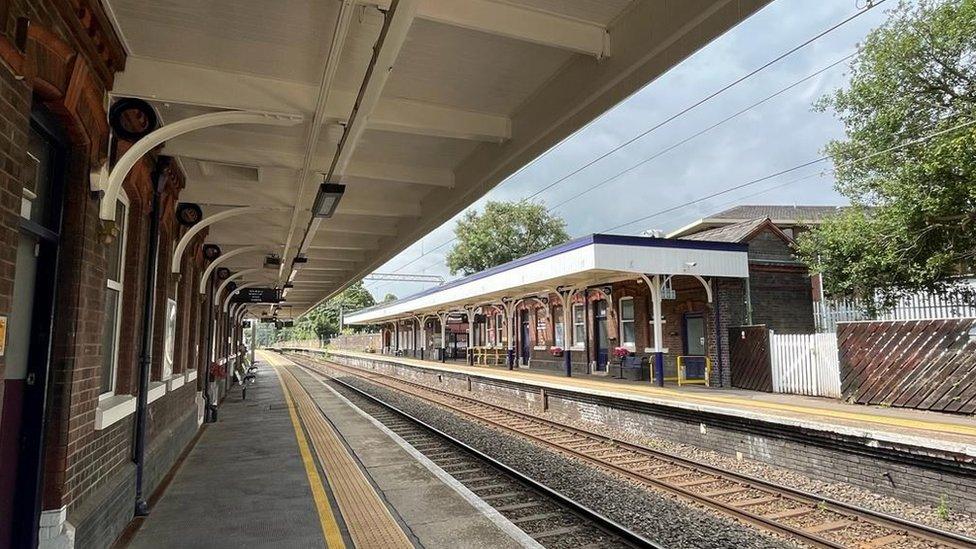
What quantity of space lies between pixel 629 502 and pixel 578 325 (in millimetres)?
15335

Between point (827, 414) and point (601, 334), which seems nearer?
point (827, 414)

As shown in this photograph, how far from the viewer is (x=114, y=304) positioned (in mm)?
4984

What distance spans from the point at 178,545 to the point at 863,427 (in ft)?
27.6

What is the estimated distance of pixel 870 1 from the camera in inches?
147

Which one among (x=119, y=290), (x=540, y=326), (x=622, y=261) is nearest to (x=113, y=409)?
(x=119, y=290)

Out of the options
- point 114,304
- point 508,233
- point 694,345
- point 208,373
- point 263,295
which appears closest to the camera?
point 114,304

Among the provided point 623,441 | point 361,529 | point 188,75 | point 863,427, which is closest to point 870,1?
point 188,75

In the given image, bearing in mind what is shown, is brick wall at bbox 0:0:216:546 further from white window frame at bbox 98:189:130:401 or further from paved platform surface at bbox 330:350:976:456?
paved platform surface at bbox 330:350:976:456

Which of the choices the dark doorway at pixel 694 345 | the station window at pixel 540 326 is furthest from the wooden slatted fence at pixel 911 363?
A: the station window at pixel 540 326

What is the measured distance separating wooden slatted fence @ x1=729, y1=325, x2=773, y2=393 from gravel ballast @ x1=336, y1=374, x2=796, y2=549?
23.7ft

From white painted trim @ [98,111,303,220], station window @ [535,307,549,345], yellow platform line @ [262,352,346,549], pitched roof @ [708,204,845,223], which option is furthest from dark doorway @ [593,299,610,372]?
pitched roof @ [708,204,845,223]

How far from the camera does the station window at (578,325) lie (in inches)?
853

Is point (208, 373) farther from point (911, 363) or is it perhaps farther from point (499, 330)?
point (499, 330)

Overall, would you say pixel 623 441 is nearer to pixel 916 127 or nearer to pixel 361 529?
pixel 361 529
